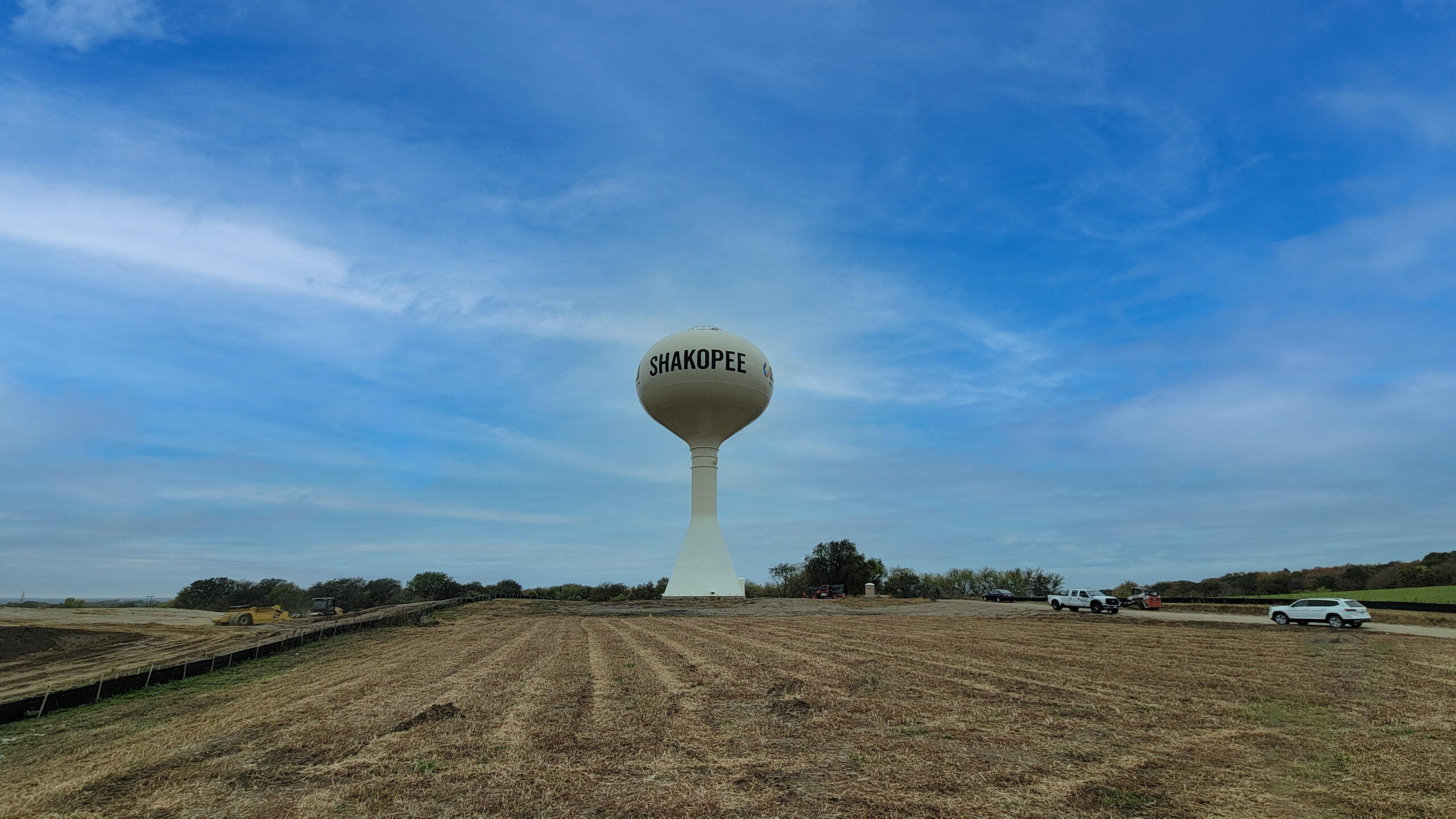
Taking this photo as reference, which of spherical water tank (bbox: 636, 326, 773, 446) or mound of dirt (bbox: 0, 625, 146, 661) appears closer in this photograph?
mound of dirt (bbox: 0, 625, 146, 661)

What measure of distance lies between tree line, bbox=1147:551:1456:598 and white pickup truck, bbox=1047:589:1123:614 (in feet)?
41.9

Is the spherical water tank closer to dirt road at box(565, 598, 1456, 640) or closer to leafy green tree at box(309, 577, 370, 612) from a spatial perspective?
dirt road at box(565, 598, 1456, 640)

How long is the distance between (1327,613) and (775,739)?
2561cm

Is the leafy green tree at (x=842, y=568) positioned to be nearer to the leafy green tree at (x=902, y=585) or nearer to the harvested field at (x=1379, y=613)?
the leafy green tree at (x=902, y=585)

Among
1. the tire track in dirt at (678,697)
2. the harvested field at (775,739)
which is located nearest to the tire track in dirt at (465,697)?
the harvested field at (775,739)

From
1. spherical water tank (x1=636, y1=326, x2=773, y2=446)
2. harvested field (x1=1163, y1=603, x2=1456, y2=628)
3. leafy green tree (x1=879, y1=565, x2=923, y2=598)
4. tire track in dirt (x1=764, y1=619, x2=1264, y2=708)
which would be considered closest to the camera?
tire track in dirt (x1=764, y1=619, x2=1264, y2=708)

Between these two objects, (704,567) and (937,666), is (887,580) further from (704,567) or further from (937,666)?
(937,666)

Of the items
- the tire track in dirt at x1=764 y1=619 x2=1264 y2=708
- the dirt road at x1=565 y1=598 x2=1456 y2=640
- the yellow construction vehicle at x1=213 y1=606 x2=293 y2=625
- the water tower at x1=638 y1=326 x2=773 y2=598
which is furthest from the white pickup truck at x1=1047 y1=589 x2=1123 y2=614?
the yellow construction vehicle at x1=213 y1=606 x2=293 y2=625

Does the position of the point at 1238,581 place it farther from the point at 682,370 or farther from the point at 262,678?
the point at 262,678

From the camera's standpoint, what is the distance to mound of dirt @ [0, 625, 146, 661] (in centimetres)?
2444

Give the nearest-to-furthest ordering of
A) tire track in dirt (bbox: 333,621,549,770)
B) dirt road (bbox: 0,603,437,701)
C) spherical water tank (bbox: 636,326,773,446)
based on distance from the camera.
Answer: tire track in dirt (bbox: 333,621,549,770) → dirt road (bbox: 0,603,437,701) → spherical water tank (bbox: 636,326,773,446)

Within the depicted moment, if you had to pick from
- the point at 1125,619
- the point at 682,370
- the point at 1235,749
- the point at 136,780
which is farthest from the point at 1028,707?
the point at 682,370

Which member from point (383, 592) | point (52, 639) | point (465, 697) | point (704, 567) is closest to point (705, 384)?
point (704, 567)

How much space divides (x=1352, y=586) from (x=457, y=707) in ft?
210
